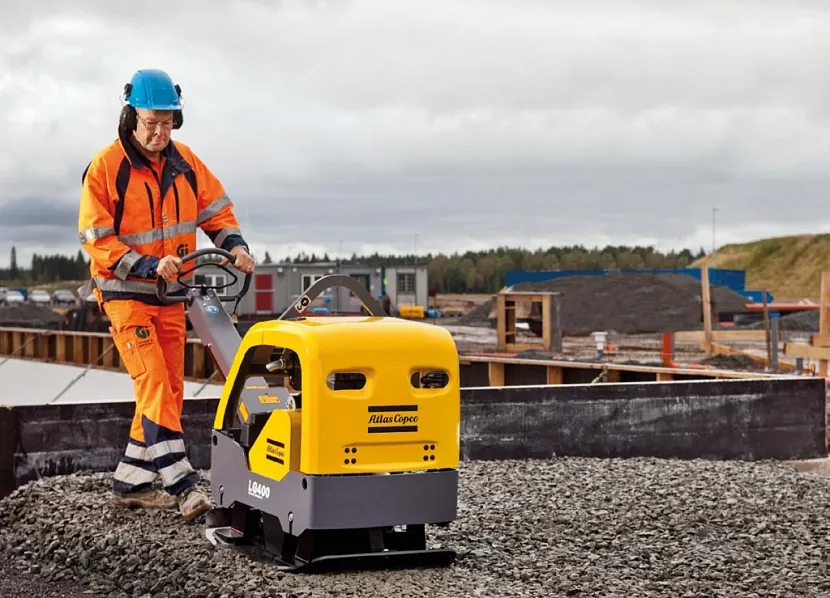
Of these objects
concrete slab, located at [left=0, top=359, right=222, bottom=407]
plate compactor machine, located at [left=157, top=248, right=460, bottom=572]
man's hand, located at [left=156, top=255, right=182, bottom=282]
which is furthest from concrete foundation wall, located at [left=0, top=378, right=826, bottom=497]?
concrete slab, located at [left=0, top=359, right=222, bottom=407]

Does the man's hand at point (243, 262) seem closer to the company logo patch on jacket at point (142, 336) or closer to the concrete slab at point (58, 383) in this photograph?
the company logo patch on jacket at point (142, 336)

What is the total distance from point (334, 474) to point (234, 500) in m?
0.87

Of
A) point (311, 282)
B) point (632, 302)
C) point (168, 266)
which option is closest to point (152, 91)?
point (168, 266)

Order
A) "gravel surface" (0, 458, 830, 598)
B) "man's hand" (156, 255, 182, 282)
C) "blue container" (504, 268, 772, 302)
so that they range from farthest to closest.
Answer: "blue container" (504, 268, 772, 302) < "man's hand" (156, 255, 182, 282) < "gravel surface" (0, 458, 830, 598)

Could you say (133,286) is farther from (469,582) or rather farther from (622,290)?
(622,290)

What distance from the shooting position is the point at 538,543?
5.86 m

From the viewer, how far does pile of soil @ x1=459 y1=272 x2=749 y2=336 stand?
39.9 m

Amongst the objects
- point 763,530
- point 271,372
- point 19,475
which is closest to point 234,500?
point 271,372

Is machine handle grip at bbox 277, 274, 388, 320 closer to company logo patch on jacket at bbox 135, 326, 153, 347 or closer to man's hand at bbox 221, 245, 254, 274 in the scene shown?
man's hand at bbox 221, 245, 254, 274

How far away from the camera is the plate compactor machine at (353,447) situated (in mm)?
4668

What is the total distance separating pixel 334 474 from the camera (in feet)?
15.4

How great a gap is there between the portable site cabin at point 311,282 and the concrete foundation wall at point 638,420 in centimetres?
3270

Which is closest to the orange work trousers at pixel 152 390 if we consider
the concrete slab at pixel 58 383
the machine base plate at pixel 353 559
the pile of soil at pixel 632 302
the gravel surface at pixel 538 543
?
the gravel surface at pixel 538 543

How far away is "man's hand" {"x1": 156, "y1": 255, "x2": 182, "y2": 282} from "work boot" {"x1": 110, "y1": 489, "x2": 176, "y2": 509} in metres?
1.40
